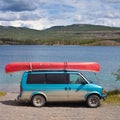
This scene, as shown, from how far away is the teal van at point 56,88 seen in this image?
61.5 ft

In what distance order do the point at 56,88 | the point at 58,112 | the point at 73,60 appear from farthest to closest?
1. the point at 73,60
2. the point at 56,88
3. the point at 58,112

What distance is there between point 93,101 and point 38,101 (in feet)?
9.33

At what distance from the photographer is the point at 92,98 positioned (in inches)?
742

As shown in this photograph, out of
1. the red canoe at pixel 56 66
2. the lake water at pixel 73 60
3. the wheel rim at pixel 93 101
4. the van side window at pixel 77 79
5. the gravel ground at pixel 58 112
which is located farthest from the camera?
the lake water at pixel 73 60

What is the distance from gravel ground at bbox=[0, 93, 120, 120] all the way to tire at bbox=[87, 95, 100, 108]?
285 mm

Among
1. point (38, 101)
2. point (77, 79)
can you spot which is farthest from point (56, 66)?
point (38, 101)

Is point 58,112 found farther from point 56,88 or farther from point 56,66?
point 56,66

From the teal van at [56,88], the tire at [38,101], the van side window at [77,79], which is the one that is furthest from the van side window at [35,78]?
the van side window at [77,79]

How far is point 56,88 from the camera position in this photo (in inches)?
738

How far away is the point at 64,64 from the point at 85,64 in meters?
1.18

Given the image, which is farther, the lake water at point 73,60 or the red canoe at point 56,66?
the lake water at point 73,60

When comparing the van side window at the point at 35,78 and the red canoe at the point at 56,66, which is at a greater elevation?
the red canoe at the point at 56,66

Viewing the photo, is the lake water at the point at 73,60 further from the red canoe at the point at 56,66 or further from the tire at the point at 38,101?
the tire at the point at 38,101

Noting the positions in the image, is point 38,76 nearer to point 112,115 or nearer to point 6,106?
A: point 6,106
